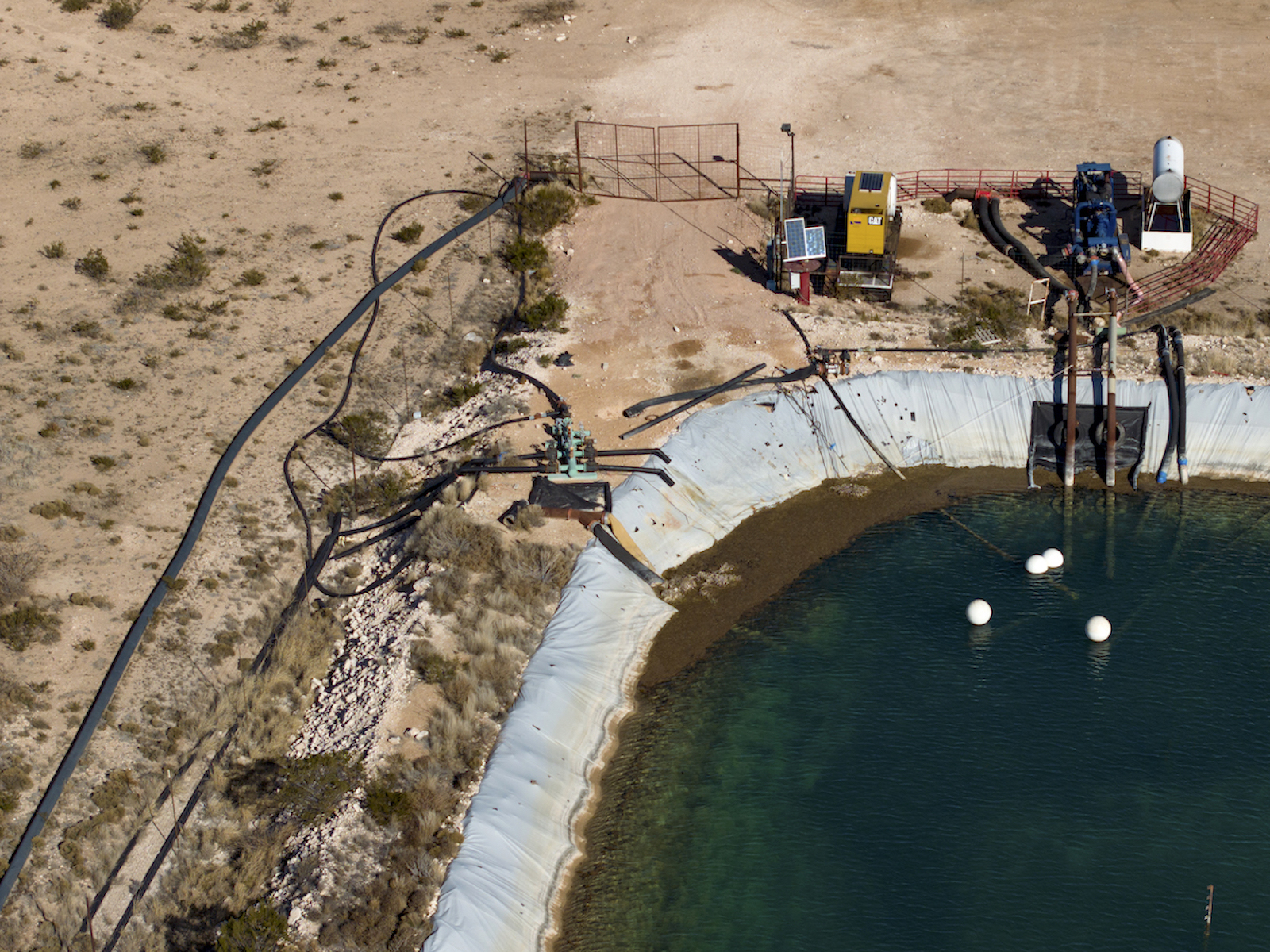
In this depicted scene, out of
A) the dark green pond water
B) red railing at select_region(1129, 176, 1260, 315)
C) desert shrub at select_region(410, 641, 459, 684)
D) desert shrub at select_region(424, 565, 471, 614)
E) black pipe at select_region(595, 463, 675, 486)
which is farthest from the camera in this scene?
red railing at select_region(1129, 176, 1260, 315)

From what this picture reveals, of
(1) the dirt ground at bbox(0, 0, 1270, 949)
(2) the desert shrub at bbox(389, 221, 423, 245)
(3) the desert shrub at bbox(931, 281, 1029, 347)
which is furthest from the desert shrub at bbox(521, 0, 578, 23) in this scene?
(3) the desert shrub at bbox(931, 281, 1029, 347)

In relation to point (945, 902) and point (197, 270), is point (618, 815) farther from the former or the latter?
point (197, 270)

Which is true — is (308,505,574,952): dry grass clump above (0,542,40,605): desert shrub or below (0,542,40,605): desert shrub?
below

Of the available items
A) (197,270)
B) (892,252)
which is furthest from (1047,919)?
(197,270)

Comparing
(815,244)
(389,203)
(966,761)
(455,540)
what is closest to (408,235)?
(389,203)

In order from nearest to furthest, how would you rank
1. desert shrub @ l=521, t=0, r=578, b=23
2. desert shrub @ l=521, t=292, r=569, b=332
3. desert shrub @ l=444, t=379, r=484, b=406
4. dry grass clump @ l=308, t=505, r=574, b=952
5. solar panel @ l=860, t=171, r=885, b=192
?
dry grass clump @ l=308, t=505, r=574, b=952, desert shrub @ l=444, t=379, r=484, b=406, desert shrub @ l=521, t=292, r=569, b=332, solar panel @ l=860, t=171, r=885, b=192, desert shrub @ l=521, t=0, r=578, b=23

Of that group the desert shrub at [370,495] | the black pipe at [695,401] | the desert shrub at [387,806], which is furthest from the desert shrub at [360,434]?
the desert shrub at [387,806]

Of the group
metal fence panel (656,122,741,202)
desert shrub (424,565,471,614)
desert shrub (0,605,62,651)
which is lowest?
desert shrub (424,565,471,614)

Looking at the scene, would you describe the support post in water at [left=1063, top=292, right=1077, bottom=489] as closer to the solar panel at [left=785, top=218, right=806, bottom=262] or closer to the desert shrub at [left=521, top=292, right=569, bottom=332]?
the solar panel at [left=785, top=218, right=806, bottom=262]
